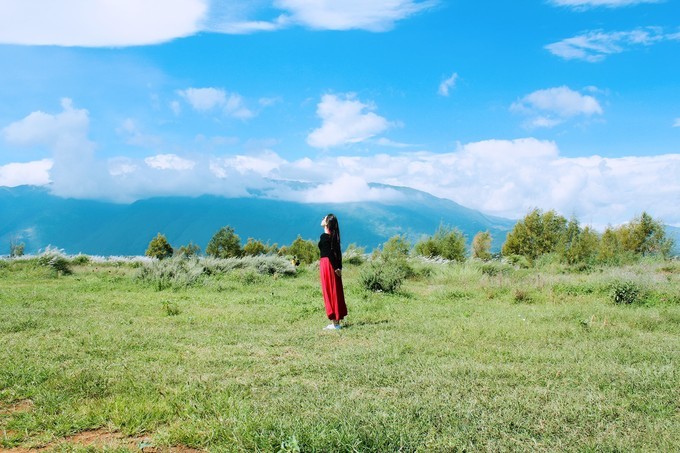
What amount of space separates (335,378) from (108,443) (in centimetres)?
248

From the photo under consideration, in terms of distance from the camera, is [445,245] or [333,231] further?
[445,245]

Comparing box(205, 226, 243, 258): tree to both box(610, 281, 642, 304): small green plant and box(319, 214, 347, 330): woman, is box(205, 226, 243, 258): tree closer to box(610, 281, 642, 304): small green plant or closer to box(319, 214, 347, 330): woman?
box(610, 281, 642, 304): small green plant

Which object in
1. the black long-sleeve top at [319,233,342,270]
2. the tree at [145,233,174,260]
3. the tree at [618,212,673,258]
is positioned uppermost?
the tree at [145,233,174,260]

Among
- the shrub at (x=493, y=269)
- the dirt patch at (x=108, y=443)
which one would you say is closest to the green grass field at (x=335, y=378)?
the dirt patch at (x=108, y=443)

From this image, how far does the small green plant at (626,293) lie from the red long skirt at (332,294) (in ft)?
25.1

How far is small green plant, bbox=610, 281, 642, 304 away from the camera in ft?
39.6

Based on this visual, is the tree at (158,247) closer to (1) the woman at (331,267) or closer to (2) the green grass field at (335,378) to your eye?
(2) the green grass field at (335,378)

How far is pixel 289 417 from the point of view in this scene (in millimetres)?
4137

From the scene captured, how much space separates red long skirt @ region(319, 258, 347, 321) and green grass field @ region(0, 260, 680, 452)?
45 centimetres

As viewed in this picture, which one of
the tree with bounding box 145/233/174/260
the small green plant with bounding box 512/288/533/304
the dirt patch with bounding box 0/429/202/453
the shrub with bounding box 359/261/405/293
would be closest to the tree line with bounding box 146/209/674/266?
the tree with bounding box 145/233/174/260

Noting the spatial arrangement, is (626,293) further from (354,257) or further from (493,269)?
(354,257)

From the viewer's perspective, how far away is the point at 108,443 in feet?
12.6

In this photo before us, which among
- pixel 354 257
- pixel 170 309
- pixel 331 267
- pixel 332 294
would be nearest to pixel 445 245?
pixel 354 257

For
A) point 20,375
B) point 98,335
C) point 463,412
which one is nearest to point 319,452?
point 463,412
